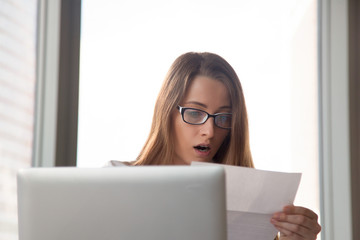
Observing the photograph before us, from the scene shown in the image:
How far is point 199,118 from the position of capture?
1737mm

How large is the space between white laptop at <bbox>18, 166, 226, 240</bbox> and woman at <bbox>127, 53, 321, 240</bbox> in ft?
3.20

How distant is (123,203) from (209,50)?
137 centimetres

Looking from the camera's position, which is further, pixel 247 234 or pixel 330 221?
pixel 330 221

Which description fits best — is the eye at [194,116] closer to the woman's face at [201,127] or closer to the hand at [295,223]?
the woman's face at [201,127]

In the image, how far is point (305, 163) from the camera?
2.03m

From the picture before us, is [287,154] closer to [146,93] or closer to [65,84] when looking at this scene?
[146,93]

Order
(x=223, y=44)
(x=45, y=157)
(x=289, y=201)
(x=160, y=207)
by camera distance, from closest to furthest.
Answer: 1. (x=160, y=207)
2. (x=289, y=201)
3. (x=45, y=157)
4. (x=223, y=44)

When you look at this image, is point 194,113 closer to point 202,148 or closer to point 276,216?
point 202,148

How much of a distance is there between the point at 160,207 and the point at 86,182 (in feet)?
0.45

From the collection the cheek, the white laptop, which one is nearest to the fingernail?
the white laptop

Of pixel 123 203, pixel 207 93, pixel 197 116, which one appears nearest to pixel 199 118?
pixel 197 116

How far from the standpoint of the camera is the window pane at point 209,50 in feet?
6.52

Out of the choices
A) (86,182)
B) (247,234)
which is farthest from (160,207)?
(247,234)

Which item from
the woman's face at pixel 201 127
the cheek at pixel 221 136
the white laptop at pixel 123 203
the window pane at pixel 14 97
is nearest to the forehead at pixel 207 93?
the woman's face at pixel 201 127
